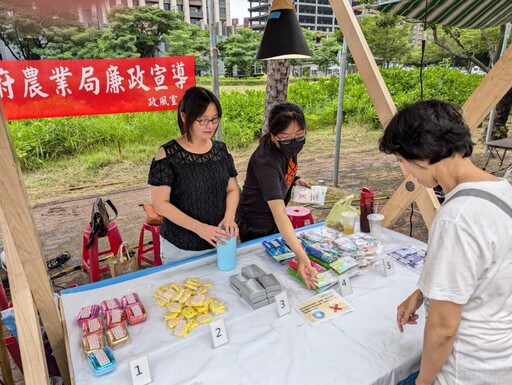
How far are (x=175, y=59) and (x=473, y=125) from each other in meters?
2.50

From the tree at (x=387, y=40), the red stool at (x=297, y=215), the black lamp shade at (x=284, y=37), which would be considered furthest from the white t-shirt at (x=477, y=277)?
the tree at (x=387, y=40)

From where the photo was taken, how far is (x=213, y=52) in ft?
9.57

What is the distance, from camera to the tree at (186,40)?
6.69m

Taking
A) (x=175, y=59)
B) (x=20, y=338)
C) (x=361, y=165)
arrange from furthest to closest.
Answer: (x=361, y=165)
(x=175, y=59)
(x=20, y=338)

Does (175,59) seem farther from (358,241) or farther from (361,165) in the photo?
(361,165)

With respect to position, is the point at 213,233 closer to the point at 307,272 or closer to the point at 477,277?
the point at 307,272

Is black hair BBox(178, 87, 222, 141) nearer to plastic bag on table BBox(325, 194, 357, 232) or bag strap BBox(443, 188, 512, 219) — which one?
plastic bag on table BBox(325, 194, 357, 232)

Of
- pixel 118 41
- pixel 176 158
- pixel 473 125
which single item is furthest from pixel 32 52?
pixel 473 125

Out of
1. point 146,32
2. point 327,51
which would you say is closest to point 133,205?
point 146,32

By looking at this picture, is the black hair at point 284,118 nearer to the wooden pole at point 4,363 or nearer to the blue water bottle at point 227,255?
the blue water bottle at point 227,255

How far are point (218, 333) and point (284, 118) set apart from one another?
101cm

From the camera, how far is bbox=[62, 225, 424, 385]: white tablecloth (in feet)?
3.36

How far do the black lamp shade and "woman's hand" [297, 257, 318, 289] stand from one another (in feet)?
4.95

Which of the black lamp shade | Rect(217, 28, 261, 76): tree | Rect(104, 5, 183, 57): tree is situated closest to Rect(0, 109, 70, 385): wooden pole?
the black lamp shade
